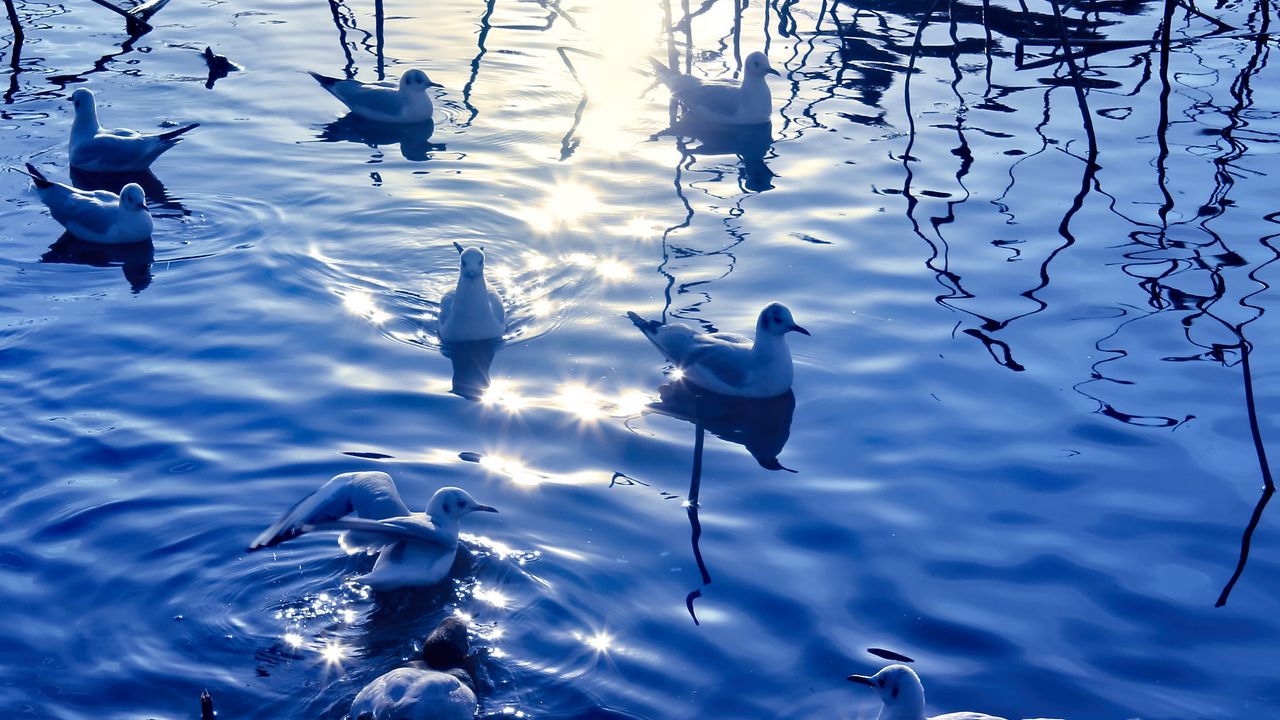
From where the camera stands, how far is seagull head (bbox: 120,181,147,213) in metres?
12.8

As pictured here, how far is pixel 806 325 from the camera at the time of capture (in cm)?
1137

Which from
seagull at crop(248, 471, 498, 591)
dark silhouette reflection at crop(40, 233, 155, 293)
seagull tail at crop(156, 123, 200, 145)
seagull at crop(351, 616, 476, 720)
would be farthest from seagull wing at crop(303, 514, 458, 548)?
seagull tail at crop(156, 123, 200, 145)

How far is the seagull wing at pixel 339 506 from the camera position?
7.95 metres

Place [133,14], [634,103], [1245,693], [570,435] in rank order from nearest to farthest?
[1245,693], [570,435], [634,103], [133,14]

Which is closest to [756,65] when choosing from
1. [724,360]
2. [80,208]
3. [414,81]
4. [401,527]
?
[414,81]

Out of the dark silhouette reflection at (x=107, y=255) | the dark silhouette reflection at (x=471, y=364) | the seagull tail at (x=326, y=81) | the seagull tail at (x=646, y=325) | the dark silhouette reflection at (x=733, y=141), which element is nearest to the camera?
the dark silhouette reflection at (x=471, y=364)

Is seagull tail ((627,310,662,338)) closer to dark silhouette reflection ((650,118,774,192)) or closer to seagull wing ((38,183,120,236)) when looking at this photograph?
dark silhouette reflection ((650,118,774,192))

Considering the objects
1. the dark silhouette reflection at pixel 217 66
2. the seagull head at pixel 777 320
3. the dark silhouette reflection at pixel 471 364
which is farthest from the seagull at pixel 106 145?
the seagull head at pixel 777 320

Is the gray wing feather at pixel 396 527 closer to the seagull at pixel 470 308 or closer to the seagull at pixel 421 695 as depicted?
the seagull at pixel 421 695

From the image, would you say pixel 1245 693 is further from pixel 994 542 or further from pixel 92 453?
pixel 92 453

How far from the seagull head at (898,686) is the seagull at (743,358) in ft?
12.5

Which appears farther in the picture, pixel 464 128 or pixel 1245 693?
pixel 464 128

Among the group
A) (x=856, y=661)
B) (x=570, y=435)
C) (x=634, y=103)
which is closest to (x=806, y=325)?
(x=570, y=435)

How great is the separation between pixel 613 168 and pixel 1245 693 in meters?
9.38
